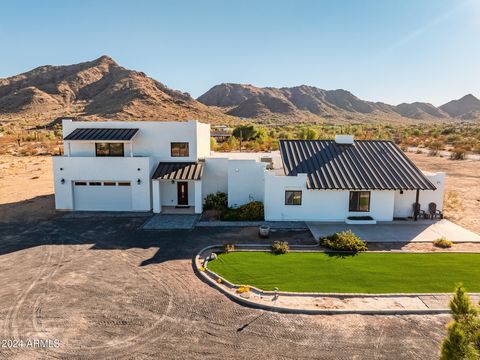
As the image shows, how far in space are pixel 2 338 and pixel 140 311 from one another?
13.6ft

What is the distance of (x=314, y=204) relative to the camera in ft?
72.3

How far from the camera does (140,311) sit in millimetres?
11867

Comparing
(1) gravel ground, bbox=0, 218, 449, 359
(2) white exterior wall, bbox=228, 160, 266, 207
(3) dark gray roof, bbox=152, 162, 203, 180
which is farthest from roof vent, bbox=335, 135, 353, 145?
(1) gravel ground, bbox=0, 218, 449, 359

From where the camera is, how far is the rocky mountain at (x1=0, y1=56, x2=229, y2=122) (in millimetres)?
105250

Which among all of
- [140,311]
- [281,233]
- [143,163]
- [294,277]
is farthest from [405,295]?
[143,163]

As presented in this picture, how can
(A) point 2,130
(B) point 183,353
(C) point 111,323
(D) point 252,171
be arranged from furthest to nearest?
(A) point 2,130 < (D) point 252,171 < (C) point 111,323 < (B) point 183,353

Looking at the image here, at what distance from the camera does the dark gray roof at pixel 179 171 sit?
23938 mm

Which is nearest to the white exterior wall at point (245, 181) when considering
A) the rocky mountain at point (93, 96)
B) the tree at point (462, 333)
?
the tree at point (462, 333)

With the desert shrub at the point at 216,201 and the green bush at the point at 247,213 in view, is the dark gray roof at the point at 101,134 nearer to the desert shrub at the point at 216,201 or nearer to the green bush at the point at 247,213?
the desert shrub at the point at 216,201

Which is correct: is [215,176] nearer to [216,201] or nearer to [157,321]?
[216,201]

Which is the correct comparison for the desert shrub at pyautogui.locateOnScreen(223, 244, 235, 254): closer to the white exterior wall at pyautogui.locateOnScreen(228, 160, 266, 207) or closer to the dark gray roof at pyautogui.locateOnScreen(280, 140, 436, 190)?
the dark gray roof at pyautogui.locateOnScreen(280, 140, 436, 190)

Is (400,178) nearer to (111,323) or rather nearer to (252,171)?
(252,171)

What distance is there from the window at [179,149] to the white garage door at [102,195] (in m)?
4.22

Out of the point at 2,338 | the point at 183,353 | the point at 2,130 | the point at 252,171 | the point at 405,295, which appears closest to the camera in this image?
the point at 183,353
